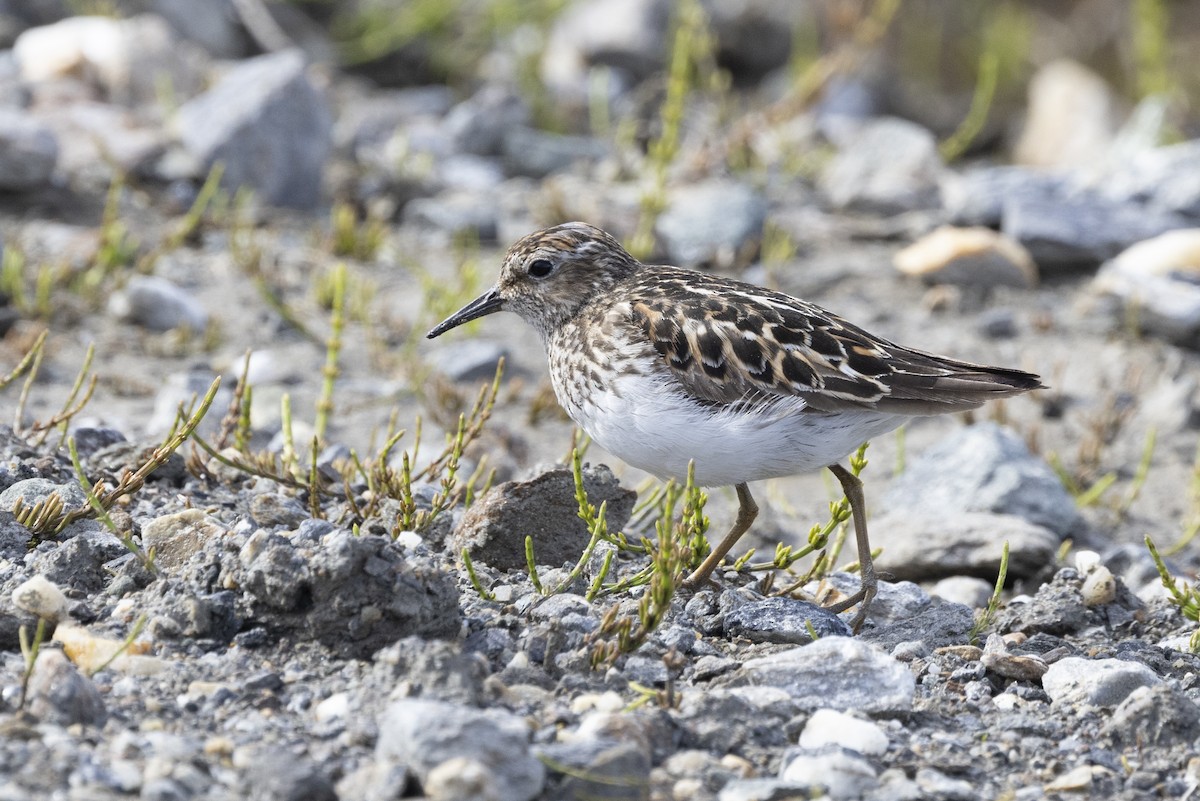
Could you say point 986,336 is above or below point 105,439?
below

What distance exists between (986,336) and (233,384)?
4.67 meters

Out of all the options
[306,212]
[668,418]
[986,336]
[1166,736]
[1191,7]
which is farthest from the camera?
[1191,7]

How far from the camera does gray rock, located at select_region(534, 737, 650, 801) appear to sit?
143 inches

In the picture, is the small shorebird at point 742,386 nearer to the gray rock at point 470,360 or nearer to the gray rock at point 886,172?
the gray rock at point 470,360

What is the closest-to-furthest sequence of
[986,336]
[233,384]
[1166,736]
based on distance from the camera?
[1166,736] < [233,384] < [986,336]

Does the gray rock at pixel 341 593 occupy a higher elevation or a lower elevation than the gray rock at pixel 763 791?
higher

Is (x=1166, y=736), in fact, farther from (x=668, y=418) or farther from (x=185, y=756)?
(x=185, y=756)

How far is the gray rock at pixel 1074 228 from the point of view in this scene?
10008 millimetres

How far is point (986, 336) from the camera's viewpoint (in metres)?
9.36

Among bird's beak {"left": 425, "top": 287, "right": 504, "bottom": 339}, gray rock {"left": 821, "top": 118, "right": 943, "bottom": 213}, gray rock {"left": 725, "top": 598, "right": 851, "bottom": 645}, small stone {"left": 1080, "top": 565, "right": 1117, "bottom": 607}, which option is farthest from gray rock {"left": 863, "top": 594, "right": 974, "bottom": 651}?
gray rock {"left": 821, "top": 118, "right": 943, "bottom": 213}

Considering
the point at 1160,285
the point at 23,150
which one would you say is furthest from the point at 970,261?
the point at 23,150

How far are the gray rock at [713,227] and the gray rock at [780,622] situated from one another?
5.18 metres

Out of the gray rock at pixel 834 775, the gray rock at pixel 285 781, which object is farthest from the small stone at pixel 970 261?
the gray rock at pixel 285 781

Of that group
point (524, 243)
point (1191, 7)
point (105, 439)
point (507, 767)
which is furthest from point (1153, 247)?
point (1191, 7)
